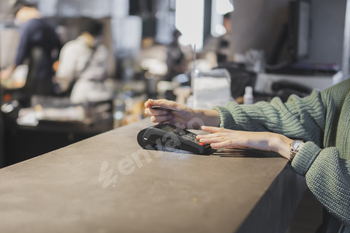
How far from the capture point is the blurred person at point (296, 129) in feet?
3.10

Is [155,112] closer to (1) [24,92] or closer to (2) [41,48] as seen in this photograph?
(1) [24,92]

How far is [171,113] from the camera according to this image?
3.98 ft

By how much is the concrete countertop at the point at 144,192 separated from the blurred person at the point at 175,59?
16.4ft

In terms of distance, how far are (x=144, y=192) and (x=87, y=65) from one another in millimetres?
3773

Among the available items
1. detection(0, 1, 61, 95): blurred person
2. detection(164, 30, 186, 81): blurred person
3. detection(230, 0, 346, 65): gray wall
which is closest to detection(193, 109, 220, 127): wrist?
detection(230, 0, 346, 65): gray wall

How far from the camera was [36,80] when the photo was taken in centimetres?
459

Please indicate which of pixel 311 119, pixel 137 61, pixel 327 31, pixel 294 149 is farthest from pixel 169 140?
pixel 137 61

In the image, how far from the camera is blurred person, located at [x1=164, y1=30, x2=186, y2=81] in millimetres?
6273

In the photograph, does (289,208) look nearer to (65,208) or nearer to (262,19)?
(65,208)

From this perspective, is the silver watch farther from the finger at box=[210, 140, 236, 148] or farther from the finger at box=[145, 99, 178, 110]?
the finger at box=[145, 99, 178, 110]

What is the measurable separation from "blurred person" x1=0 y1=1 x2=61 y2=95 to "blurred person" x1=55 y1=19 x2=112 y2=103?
0.43 m

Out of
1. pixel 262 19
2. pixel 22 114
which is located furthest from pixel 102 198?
pixel 22 114

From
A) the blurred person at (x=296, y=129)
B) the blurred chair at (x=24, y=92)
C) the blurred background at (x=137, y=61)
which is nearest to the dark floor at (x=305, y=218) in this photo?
the blurred background at (x=137, y=61)

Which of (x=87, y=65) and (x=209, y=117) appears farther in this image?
(x=87, y=65)
